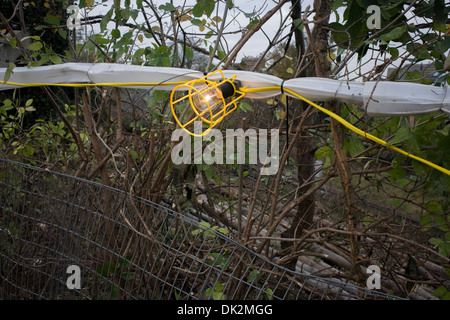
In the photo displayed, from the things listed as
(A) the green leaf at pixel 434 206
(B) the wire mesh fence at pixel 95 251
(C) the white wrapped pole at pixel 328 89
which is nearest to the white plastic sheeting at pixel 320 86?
(C) the white wrapped pole at pixel 328 89

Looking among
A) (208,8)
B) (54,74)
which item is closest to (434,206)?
(208,8)

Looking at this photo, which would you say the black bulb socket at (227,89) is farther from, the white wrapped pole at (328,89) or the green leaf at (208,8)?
the green leaf at (208,8)

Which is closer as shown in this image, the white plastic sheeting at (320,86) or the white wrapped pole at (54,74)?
the white plastic sheeting at (320,86)

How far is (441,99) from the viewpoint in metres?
1.46

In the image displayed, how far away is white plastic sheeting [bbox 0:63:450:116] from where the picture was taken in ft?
4.91

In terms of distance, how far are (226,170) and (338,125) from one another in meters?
1.42
